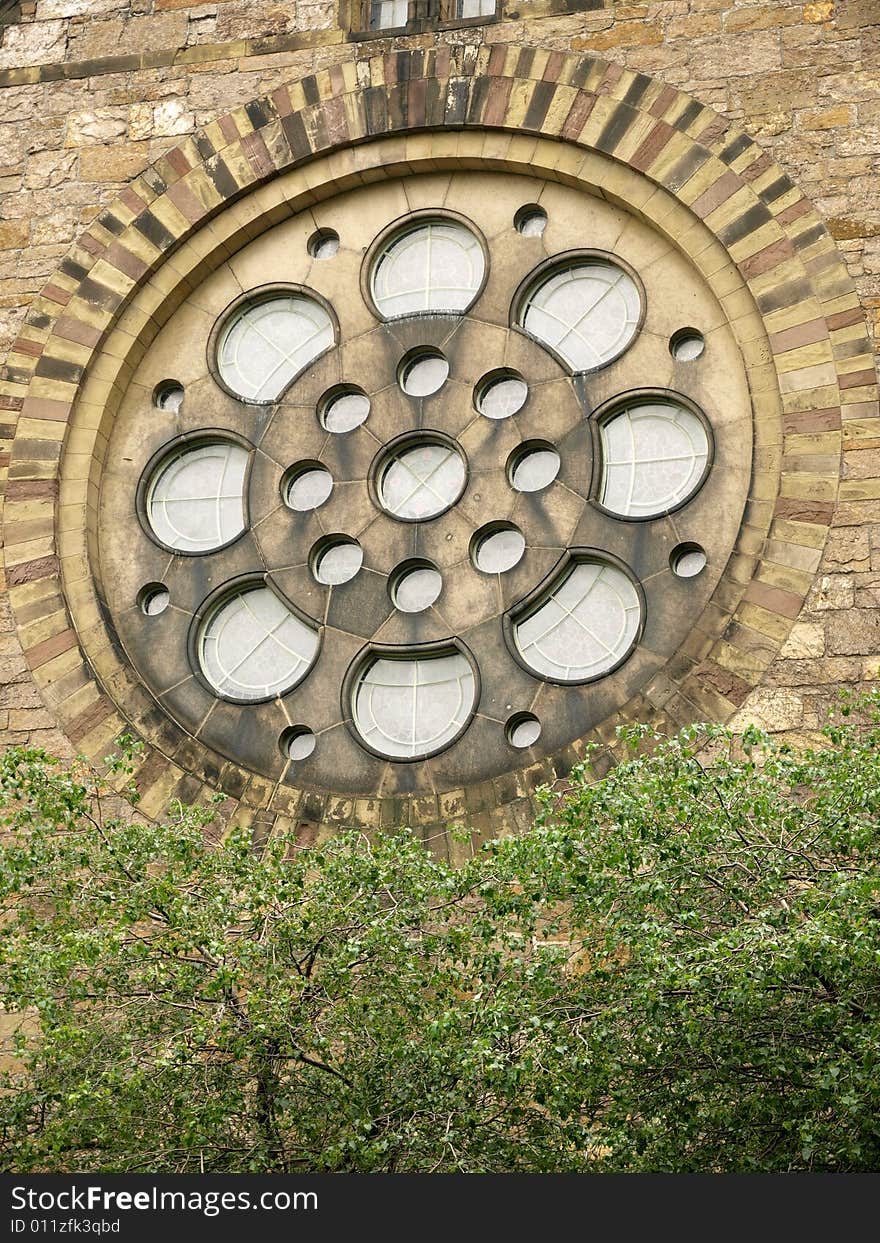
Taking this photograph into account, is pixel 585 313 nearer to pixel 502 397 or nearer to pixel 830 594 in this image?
pixel 502 397

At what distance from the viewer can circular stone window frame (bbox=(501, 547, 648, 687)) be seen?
14.5 m

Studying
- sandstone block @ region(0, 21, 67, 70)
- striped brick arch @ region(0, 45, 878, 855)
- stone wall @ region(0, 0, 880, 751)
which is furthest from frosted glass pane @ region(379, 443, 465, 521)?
sandstone block @ region(0, 21, 67, 70)

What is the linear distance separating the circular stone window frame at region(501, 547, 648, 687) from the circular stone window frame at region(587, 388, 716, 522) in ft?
0.93

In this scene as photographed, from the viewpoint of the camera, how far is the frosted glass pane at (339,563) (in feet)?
50.3

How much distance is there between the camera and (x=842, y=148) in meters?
14.7

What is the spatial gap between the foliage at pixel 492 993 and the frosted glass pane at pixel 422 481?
149 inches

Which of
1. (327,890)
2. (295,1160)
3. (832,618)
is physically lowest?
(295,1160)

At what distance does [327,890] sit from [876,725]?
10.2 ft

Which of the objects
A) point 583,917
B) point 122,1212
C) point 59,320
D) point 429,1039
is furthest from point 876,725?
point 59,320

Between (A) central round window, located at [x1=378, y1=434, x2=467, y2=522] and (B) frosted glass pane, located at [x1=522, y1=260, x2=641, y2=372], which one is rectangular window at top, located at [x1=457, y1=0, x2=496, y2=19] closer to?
(B) frosted glass pane, located at [x1=522, y1=260, x2=641, y2=372]

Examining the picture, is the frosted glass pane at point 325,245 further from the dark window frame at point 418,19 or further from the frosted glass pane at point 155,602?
the frosted glass pane at point 155,602

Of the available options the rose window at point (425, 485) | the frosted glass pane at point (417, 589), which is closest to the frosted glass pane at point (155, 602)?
the rose window at point (425, 485)

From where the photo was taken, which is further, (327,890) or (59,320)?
(59,320)

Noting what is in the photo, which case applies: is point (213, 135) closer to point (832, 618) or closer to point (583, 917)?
point (832, 618)
